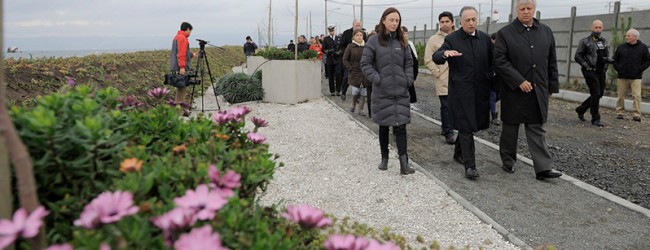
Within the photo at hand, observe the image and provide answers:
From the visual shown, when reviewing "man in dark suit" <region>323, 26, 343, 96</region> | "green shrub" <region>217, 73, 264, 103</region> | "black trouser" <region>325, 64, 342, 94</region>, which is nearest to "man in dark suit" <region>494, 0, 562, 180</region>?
"green shrub" <region>217, 73, 264, 103</region>

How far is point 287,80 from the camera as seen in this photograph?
11641 mm

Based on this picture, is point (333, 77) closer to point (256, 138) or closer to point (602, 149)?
point (602, 149)

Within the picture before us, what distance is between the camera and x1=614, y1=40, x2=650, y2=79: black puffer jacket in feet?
31.6

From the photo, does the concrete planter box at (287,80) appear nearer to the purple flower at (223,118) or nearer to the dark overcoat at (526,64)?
the dark overcoat at (526,64)

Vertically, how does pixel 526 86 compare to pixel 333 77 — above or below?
above

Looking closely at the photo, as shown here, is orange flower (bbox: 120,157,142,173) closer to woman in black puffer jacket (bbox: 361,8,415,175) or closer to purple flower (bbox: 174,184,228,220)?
purple flower (bbox: 174,184,228,220)

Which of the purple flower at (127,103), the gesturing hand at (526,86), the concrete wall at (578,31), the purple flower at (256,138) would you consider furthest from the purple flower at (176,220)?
the concrete wall at (578,31)

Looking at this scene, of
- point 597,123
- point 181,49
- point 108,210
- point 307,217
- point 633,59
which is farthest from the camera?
point 181,49

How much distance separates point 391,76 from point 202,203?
173 inches

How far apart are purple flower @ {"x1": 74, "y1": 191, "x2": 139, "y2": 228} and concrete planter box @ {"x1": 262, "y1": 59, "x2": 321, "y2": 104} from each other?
405 inches

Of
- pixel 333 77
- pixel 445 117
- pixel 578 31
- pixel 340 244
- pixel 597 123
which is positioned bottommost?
pixel 597 123

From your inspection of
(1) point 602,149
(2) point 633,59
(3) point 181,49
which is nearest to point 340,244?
(1) point 602,149

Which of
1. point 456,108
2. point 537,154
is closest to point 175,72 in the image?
point 456,108

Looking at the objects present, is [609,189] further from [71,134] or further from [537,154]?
[71,134]
